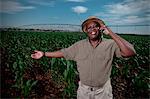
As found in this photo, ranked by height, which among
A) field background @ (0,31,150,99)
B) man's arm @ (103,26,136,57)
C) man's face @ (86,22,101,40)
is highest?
man's face @ (86,22,101,40)

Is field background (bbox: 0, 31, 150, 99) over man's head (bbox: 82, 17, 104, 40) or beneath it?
beneath

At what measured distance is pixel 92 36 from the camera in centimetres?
227

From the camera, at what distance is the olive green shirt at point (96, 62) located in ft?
7.48

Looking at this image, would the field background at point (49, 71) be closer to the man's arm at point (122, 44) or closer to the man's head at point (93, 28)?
the man's head at point (93, 28)

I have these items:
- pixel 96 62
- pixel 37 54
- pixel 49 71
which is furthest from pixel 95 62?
pixel 49 71

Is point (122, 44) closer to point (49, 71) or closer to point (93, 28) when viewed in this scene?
point (93, 28)

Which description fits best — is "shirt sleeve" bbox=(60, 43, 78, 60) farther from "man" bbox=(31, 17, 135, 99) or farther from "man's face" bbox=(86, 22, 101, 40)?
"man's face" bbox=(86, 22, 101, 40)

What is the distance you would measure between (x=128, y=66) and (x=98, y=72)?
82 centimetres

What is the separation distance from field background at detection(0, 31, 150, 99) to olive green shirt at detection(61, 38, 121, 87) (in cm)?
42

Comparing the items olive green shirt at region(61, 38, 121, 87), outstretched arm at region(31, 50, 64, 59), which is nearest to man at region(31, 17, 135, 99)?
olive green shirt at region(61, 38, 121, 87)

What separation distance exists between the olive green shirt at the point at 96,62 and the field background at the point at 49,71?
425mm

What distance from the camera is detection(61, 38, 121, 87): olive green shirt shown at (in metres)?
2.28

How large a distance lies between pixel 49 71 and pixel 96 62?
72 cm

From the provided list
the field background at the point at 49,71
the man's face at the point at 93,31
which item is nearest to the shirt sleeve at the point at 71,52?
the man's face at the point at 93,31
